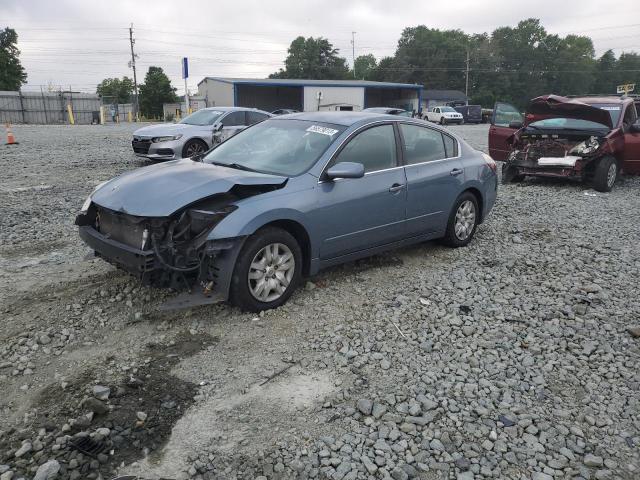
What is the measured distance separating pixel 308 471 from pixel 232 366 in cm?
118

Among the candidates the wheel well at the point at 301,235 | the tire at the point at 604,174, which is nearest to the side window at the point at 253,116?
the tire at the point at 604,174

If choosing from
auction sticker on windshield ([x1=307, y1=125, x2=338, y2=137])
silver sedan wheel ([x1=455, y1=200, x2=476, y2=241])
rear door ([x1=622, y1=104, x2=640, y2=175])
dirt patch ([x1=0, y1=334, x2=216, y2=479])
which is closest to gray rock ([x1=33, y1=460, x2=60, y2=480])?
dirt patch ([x1=0, y1=334, x2=216, y2=479])

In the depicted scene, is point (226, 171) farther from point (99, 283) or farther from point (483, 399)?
point (483, 399)

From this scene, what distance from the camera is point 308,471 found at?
280cm

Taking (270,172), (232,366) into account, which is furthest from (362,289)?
(232,366)

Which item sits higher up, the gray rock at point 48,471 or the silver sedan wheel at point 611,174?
the silver sedan wheel at point 611,174

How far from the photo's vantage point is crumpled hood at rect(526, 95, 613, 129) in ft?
34.9

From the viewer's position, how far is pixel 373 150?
545 cm

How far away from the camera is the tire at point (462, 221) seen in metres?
6.39

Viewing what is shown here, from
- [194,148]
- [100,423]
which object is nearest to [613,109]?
[194,148]

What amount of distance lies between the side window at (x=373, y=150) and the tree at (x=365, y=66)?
10537 centimetres

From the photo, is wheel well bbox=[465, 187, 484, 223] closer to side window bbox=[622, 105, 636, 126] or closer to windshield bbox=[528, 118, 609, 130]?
windshield bbox=[528, 118, 609, 130]

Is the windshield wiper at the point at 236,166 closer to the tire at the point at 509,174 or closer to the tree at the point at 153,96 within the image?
the tire at the point at 509,174

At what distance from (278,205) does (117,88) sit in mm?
82288
